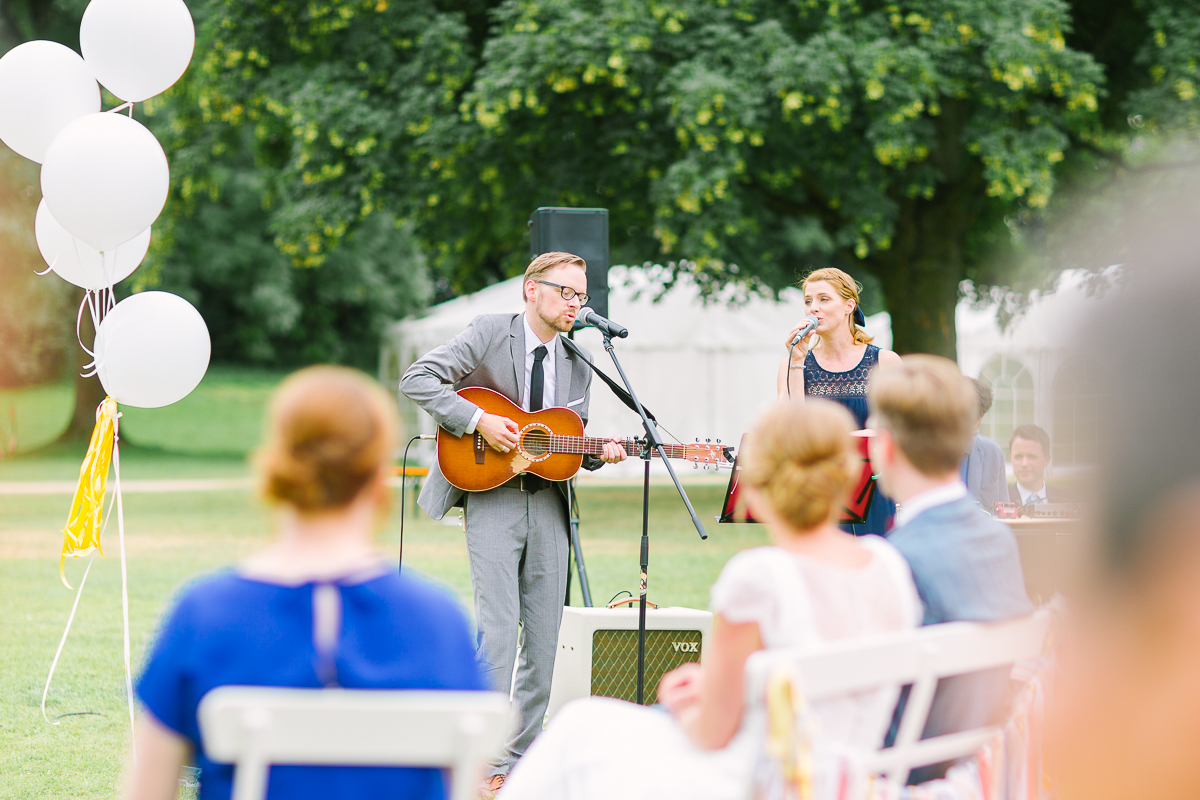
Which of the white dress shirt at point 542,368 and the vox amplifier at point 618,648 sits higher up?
the white dress shirt at point 542,368

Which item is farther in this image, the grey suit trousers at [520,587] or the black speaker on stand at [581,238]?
the black speaker on stand at [581,238]

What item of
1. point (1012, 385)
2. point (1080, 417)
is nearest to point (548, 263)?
point (1080, 417)

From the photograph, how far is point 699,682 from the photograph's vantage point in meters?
2.35

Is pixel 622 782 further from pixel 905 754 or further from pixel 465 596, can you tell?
pixel 465 596

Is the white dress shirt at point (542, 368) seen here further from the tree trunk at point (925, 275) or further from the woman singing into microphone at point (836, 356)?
the tree trunk at point (925, 275)

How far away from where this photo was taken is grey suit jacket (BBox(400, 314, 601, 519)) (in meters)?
4.68

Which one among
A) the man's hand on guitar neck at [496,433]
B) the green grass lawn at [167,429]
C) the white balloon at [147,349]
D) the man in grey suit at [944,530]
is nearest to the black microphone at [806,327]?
the man's hand on guitar neck at [496,433]

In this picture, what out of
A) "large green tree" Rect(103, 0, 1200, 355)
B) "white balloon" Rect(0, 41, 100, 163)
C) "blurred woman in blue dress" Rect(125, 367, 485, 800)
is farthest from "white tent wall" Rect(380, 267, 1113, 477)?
"blurred woman in blue dress" Rect(125, 367, 485, 800)

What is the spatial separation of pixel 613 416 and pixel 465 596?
39.8ft

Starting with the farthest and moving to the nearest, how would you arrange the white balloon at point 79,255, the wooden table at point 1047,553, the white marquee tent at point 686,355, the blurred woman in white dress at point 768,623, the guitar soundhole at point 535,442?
the white marquee tent at point 686,355 → the white balloon at point 79,255 → the guitar soundhole at point 535,442 → the blurred woman in white dress at point 768,623 → the wooden table at point 1047,553

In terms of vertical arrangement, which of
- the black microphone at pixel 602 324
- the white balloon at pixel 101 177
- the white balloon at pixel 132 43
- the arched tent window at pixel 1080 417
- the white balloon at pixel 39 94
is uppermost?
the white balloon at pixel 132 43

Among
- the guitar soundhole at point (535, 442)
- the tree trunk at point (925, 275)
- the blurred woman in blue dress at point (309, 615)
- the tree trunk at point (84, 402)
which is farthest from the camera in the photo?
the tree trunk at point (84, 402)

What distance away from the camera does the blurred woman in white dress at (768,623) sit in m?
2.16

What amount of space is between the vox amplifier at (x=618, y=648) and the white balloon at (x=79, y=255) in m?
2.63
